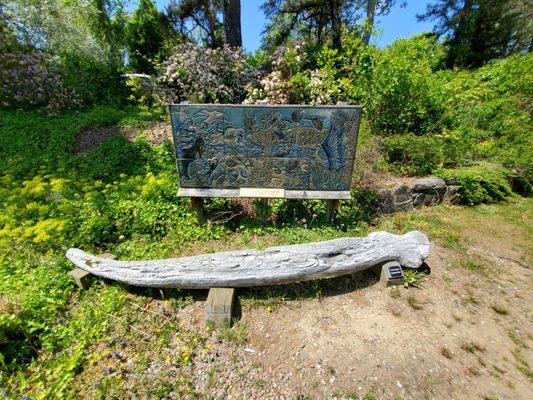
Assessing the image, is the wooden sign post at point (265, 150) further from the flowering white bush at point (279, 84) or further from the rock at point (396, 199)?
the flowering white bush at point (279, 84)

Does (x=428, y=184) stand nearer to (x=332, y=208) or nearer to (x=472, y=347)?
(x=332, y=208)

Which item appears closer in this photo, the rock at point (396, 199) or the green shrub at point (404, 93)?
the rock at point (396, 199)

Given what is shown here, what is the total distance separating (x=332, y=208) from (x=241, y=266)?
5.50 feet

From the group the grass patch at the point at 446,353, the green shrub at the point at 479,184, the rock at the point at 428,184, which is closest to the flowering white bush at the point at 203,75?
the rock at the point at 428,184

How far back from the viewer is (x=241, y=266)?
2668 millimetres

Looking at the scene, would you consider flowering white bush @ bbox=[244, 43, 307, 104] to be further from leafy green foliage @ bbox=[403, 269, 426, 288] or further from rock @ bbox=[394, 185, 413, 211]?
leafy green foliage @ bbox=[403, 269, 426, 288]

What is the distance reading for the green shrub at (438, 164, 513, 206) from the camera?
15.1 feet

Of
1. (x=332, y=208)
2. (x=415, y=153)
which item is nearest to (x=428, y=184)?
(x=415, y=153)

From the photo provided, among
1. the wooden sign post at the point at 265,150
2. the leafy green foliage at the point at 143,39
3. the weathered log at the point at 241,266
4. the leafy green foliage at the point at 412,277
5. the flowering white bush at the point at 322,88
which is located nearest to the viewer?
the weathered log at the point at 241,266

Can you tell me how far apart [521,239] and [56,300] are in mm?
6281

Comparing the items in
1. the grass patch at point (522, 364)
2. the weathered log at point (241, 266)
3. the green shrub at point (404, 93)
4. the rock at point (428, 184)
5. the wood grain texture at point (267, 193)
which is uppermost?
the green shrub at point (404, 93)

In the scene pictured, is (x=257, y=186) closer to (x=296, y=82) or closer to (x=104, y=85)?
(x=296, y=82)

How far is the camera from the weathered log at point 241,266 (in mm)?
2674

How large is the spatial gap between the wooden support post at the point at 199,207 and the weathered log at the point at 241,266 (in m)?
1.00
